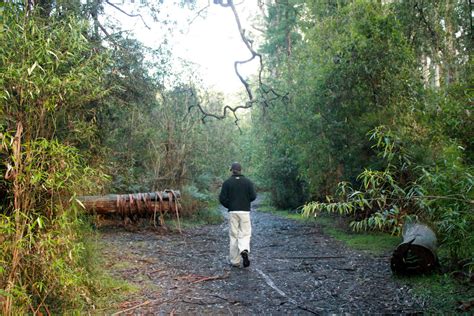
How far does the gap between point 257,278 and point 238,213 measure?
1.54 metres

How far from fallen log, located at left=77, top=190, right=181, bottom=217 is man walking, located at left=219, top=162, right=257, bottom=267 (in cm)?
333

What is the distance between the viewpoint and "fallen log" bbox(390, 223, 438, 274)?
6.60 meters

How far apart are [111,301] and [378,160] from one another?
7546mm

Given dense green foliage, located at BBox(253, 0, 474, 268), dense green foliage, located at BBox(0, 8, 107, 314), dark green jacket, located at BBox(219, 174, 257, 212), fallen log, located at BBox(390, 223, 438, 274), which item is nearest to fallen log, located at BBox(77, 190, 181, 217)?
dark green jacket, located at BBox(219, 174, 257, 212)

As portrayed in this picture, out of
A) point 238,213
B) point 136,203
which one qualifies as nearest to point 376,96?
point 238,213

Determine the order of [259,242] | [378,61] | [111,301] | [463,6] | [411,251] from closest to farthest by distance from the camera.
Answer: [111,301] → [411,251] → [378,61] → [259,242] → [463,6]

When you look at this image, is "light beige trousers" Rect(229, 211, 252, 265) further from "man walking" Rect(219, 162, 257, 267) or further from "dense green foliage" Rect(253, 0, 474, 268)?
"dense green foliage" Rect(253, 0, 474, 268)

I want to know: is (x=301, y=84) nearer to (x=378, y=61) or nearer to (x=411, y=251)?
(x=378, y=61)

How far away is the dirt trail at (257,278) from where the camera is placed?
5727 mm

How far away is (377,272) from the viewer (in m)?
7.46

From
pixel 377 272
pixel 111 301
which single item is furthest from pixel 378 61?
pixel 111 301

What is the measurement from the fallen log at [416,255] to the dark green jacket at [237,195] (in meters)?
3.01

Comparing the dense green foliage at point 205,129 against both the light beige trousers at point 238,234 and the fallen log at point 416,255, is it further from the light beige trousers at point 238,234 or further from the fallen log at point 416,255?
the light beige trousers at point 238,234

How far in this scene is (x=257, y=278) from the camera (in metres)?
7.33
